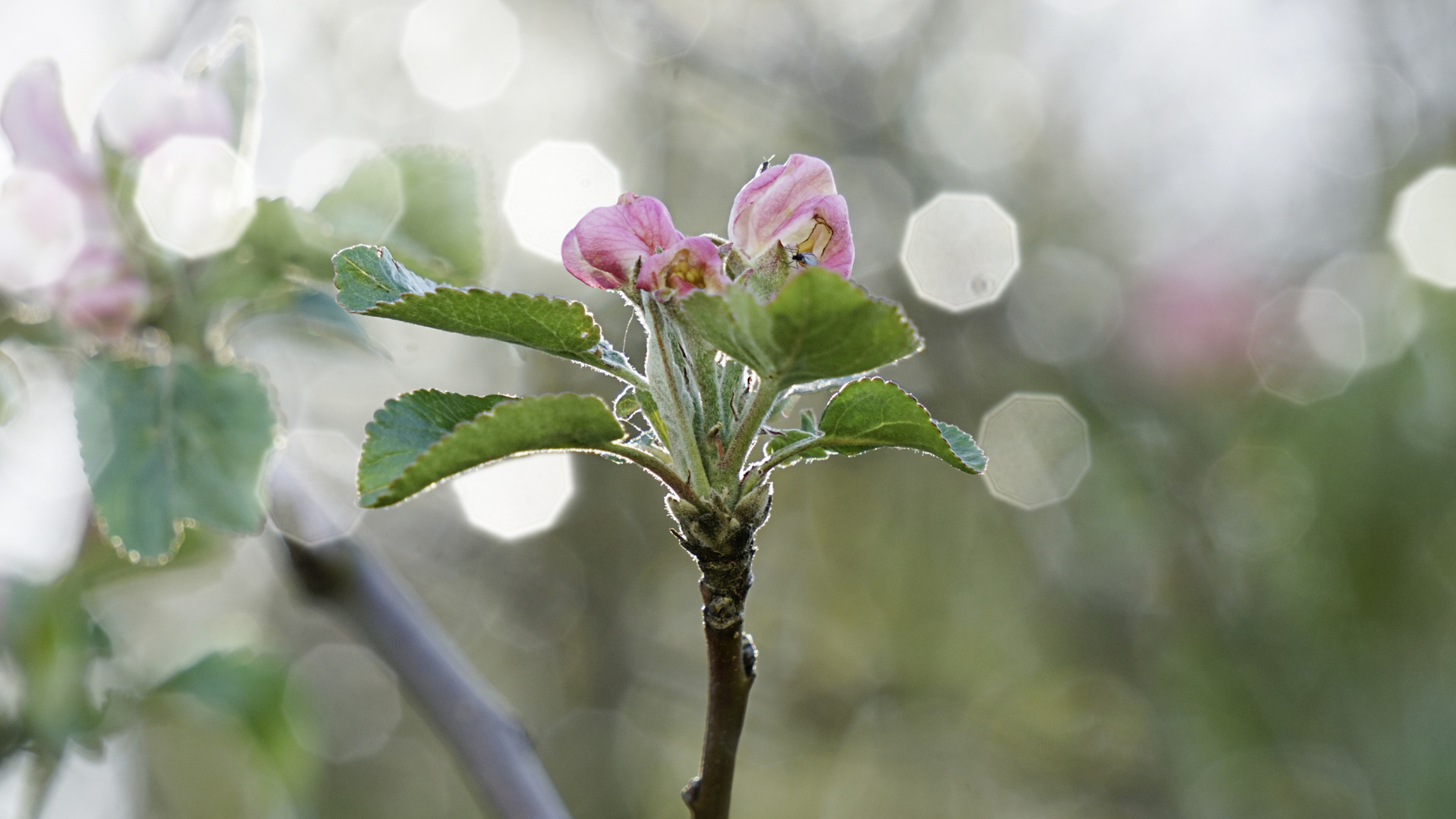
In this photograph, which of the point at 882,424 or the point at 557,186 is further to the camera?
the point at 557,186

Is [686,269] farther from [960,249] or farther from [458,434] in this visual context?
[960,249]

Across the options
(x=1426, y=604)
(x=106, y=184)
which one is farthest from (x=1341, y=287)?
(x=106, y=184)

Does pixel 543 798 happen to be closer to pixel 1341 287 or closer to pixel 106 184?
pixel 106 184

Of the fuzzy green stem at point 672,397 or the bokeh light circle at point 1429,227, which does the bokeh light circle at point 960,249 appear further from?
the fuzzy green stem at point 672,397

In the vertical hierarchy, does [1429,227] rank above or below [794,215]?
above

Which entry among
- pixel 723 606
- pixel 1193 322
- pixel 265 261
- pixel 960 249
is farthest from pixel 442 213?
pixel 1193 322

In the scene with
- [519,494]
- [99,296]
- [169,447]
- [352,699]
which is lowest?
[352,699]
